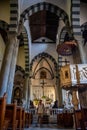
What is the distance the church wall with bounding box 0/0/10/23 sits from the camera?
9836 mm

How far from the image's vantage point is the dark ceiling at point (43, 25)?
1378 centimetres

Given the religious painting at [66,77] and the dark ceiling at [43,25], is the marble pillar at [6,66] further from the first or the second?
the dark ceiling at [43,25]

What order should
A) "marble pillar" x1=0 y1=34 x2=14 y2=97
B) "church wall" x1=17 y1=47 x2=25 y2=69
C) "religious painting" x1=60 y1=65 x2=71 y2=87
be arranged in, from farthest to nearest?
1. "church wall" x1=17 y1=47 x2=25 y2=69
2. "marble pillar" x1=0 y1=34 x2=14 y2=97
3. "religious painting" x1=60 y1=65 x2=71 y2=87

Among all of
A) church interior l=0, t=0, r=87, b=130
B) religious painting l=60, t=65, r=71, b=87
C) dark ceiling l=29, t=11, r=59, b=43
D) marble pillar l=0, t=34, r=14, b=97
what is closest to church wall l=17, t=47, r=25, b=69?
church interior l=0, t=0, r=87, b=130

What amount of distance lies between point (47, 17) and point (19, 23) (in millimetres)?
4475

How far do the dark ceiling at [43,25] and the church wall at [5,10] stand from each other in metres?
3.62

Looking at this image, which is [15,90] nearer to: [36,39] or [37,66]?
[37,66]

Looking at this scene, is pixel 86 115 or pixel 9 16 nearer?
pixel 86 115

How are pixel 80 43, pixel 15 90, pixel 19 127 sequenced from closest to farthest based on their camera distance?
pixel 19 127 → pixel 80 43 → pixel 15 90

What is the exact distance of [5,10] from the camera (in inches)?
395

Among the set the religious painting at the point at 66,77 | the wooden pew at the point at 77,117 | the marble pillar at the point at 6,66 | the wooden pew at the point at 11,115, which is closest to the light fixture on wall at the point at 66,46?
the religious painting at the point at 66,77

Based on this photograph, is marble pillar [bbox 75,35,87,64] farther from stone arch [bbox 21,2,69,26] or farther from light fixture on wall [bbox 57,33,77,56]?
stone arch [bbox 21,2,69,26]

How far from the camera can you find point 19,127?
5176 mm

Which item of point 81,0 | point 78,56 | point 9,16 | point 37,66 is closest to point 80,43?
point 78,56
